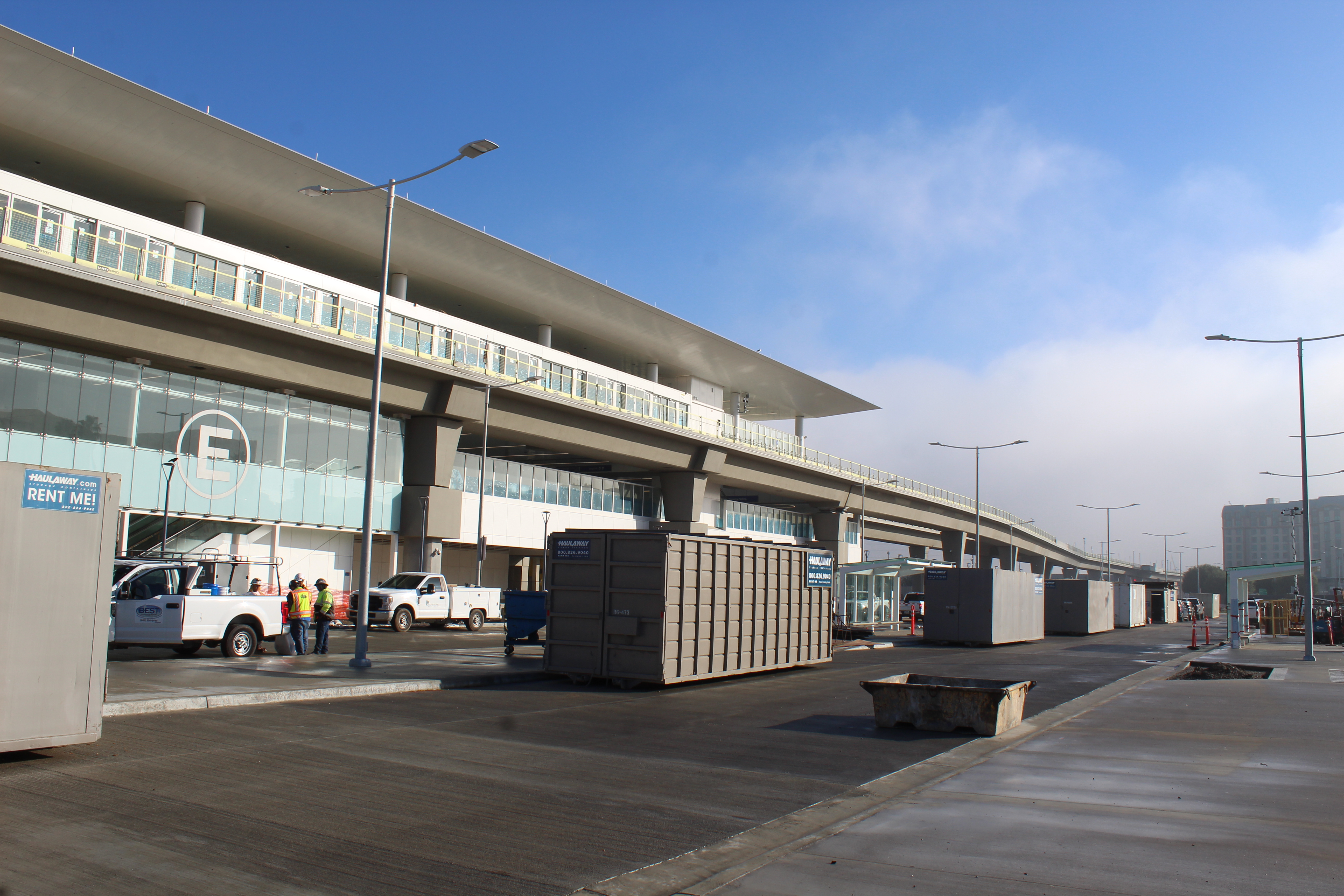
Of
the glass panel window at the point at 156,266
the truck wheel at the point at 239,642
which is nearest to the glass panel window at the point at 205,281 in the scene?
the glass panel window at the point at 156,266

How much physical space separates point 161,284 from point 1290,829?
33.0m

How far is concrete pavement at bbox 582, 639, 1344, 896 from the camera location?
5766mm

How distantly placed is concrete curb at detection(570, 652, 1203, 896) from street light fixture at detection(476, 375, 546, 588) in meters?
27.7

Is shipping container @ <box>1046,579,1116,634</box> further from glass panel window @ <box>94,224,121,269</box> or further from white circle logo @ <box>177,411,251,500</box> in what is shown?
glass panel window @ <box>94,224,121,269</box>

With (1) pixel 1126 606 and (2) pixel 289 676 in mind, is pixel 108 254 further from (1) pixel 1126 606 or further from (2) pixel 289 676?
(1) pixel 1126 606

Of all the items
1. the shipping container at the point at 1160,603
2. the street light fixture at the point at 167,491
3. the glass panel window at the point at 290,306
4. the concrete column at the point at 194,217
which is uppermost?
the concrete column at the point at 194,217

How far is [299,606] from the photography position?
2053 centimetres

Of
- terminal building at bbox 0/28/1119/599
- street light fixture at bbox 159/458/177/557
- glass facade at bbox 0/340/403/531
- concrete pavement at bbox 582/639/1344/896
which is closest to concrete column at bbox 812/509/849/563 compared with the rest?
terminal building at bbox 0/28/1119/599

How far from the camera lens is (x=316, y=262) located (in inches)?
1800

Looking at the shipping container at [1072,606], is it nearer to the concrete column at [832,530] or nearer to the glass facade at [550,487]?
the glass facade at [550,487]

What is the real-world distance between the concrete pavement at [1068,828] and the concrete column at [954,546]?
78.6m

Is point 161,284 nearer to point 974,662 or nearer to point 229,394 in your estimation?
point 229,394

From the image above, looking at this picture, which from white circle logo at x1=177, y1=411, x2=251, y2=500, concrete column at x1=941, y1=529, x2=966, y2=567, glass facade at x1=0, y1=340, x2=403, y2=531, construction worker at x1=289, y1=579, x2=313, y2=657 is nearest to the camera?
construction worker at x1=289, y1=579, x2=313, y2=657

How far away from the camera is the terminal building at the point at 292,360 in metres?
30.7
